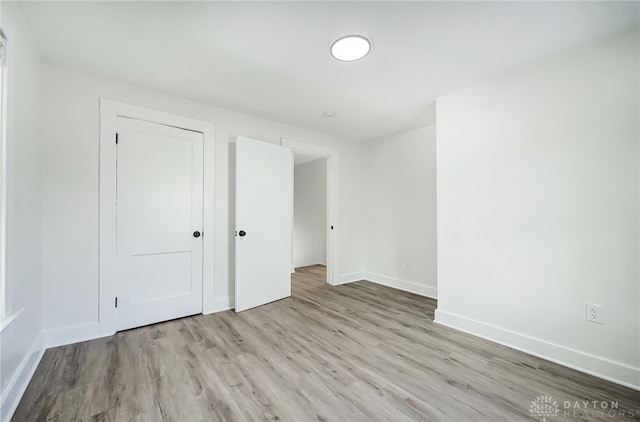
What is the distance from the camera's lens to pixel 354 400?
155cm

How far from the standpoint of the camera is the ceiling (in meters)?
1.53

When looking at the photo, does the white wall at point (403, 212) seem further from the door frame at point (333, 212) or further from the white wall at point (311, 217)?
the white wall at point (311, 217)

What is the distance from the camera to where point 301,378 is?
1754 millimetres

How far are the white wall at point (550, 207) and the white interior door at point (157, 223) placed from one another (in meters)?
2.60

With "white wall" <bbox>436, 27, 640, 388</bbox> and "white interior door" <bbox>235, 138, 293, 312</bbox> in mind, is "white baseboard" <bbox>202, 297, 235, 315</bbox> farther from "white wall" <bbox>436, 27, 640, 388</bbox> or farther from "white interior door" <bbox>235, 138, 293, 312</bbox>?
"white wall" <bbox>436, 27, 640, 388</bbox>

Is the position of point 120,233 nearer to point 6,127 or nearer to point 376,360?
point 6,127

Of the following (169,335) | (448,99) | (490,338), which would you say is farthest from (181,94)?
(490,338)

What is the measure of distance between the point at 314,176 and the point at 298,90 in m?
3.31

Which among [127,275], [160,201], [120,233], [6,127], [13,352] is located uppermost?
[6,127]

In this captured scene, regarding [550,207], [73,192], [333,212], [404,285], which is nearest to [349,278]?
[404,285]

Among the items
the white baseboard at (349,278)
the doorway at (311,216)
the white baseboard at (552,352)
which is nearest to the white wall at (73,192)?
the white baseboard at (349,278)

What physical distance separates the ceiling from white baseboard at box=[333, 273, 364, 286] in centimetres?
267

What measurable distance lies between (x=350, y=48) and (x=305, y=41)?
0.32 metres

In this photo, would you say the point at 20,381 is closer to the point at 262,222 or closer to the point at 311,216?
the point at 262,222
